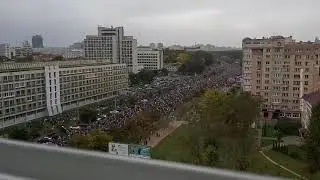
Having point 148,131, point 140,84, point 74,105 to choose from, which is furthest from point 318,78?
point 140,84

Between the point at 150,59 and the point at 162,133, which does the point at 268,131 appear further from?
the point at 150,59

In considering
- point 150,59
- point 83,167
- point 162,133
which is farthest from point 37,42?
point 83,167

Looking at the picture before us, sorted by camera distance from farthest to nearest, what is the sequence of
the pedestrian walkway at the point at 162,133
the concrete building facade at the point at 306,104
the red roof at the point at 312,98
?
1. the concrete building facade at the point at 306,104
2. the red roof at the point at 312,98
3. the pedestrian walkway at the point at 162,133

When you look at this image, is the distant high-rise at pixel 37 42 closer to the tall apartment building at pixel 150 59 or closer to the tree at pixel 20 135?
the tall apartment building at pixel 150 59

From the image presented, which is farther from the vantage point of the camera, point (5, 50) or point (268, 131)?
point (5, 50)

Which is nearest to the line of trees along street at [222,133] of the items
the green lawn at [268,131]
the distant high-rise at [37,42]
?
the green lawn at [268,131]

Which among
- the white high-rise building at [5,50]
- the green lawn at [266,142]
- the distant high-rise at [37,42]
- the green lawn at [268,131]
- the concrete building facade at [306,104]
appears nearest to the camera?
the green lawn at [266,142]

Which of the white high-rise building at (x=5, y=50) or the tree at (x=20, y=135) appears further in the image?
the white high-rise building at (x=5, y=50)
